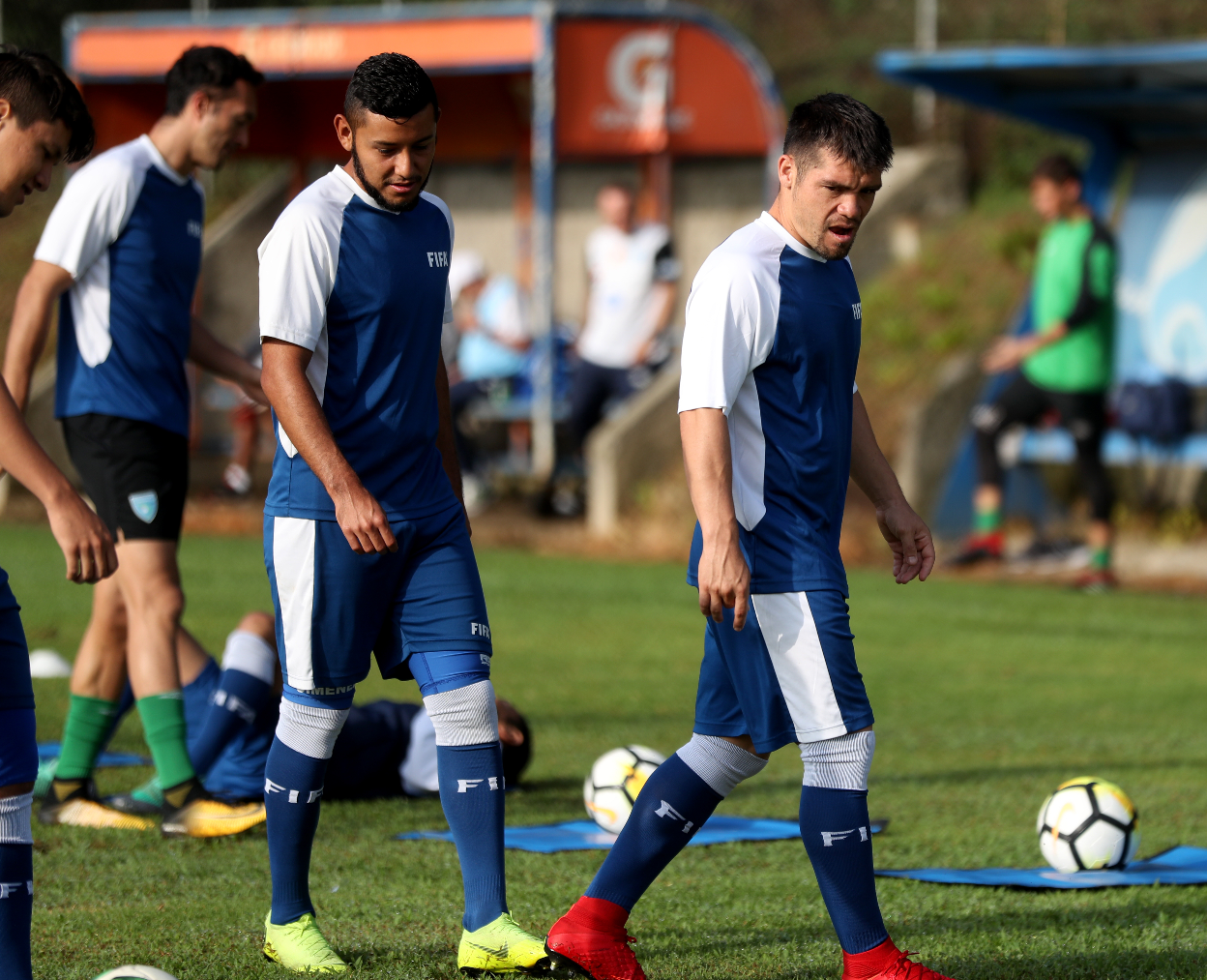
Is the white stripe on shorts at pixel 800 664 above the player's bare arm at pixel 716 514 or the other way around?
the other way around

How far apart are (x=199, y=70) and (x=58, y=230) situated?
683 millimetres

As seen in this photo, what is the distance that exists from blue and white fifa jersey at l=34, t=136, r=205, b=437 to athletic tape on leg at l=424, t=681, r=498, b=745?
1917mm

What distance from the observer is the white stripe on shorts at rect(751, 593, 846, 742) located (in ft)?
11.7

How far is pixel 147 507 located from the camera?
207 inches

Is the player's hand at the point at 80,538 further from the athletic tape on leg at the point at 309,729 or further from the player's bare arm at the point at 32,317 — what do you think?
the player's bare arm at the point at 32,317

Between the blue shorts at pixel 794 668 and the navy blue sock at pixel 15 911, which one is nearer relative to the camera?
the navy blue sock at pixel 15 911

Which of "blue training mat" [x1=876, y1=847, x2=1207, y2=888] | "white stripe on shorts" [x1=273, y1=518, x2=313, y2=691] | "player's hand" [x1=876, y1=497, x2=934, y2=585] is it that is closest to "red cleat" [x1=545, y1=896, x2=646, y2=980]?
"white stripe on shorts" [x1=273, y1=518, x2=313, y2=691]

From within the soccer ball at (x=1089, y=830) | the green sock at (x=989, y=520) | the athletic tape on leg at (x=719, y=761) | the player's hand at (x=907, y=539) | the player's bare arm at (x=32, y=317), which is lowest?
the green sock at (x=989, y=520)

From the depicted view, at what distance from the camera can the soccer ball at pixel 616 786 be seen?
519cm

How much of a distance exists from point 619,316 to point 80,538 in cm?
1140

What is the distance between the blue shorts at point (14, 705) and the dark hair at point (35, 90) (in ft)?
3.11

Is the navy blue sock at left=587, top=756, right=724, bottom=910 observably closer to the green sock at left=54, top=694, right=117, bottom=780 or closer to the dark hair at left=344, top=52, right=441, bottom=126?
the dark hair at left=344, top=52, right=441, bottom=126

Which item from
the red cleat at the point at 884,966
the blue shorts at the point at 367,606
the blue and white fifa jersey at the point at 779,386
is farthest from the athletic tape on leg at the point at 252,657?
the red cleat at the point at 884,966

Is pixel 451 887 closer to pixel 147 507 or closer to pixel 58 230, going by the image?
pixel 147 507
